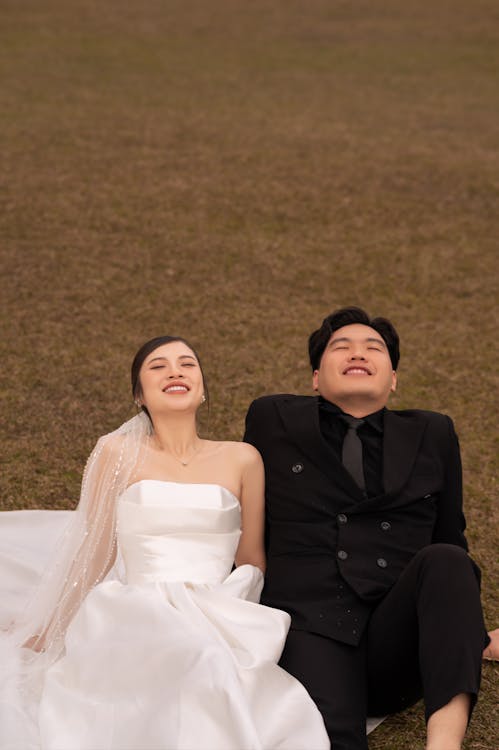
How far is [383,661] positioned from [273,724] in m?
0.58

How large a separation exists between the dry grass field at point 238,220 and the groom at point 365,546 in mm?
509

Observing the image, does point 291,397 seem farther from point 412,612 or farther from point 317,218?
point 317,218

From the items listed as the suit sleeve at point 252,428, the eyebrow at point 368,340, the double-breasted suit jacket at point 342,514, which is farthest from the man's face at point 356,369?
the suit sleeve at point 252,428

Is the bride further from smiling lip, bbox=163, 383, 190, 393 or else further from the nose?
the nose

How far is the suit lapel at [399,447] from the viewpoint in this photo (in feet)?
13.6

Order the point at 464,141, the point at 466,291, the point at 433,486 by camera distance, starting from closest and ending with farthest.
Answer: the point at 433,486 → the point at 466,291 → the point at 464,141

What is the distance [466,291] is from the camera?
1012 centimetres

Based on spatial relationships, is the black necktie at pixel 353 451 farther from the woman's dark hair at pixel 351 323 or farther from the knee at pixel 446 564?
the knee at pixel 446 564

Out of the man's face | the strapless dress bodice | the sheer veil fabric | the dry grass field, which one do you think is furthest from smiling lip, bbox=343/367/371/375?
the dry grass field

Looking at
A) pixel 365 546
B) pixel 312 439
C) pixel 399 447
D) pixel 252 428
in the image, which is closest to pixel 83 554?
pixel 252 428

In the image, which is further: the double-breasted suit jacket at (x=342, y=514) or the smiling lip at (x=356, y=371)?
the smiling lip at (x=356, y=371)

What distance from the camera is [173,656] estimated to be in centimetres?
345

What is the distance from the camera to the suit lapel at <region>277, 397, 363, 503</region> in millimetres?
4133

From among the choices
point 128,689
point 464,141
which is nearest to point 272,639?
point 128,689
